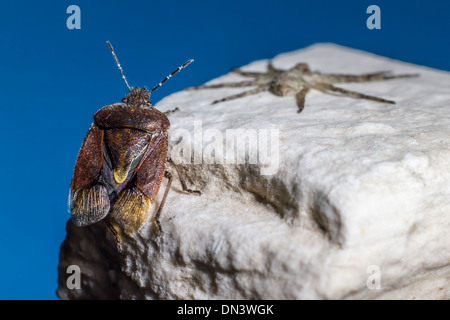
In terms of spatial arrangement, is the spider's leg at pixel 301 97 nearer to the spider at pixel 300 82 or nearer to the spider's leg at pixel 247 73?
the spider at pixel 300 82
